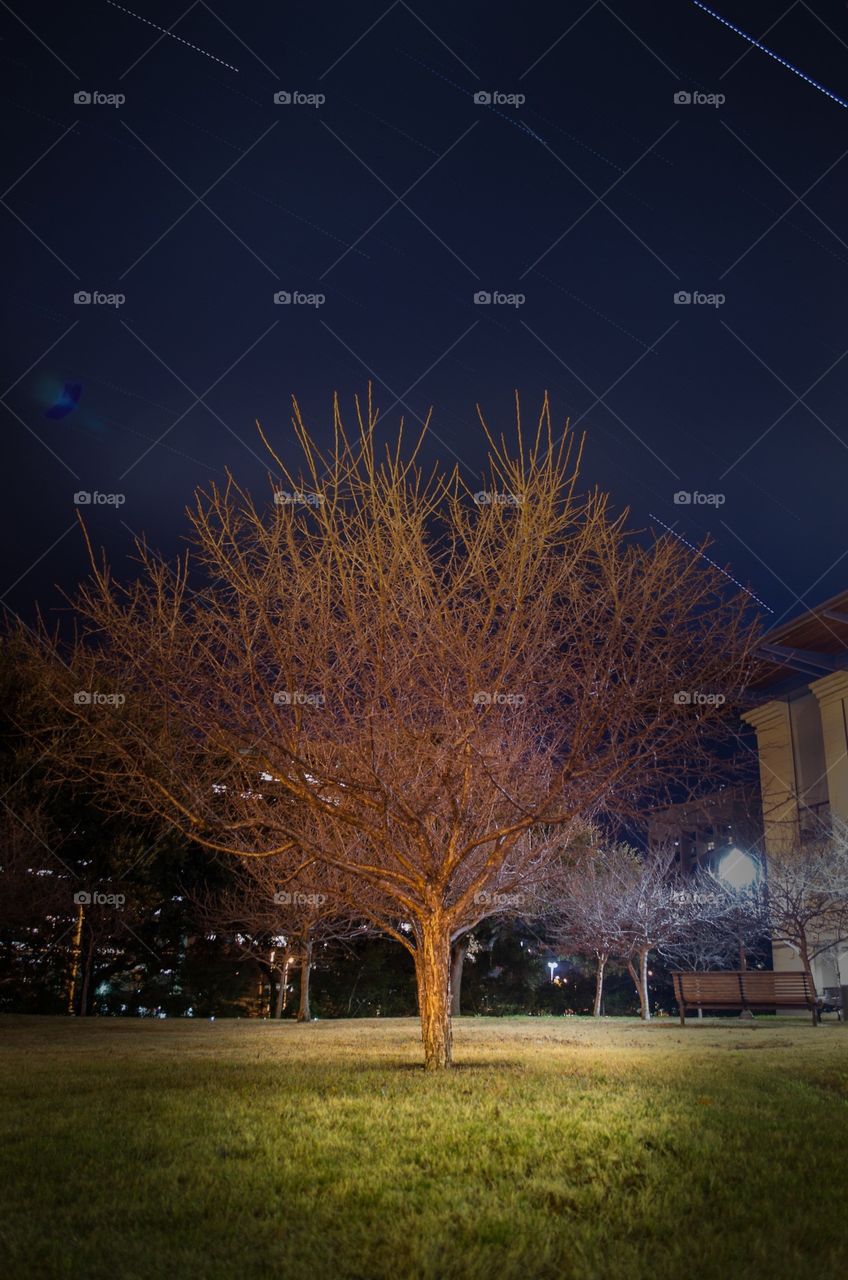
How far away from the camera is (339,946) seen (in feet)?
103

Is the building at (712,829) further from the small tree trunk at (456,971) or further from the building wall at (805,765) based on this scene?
the small tree trunk at (456,971)

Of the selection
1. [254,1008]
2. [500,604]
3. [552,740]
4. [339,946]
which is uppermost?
[500,604]

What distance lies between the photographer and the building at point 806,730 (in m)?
32.8

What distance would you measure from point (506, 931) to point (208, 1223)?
1217 inches

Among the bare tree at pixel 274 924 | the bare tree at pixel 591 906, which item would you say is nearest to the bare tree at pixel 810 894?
the bare tree at pixel 591 906

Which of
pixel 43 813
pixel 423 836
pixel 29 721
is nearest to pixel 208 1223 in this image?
pixel 423 836

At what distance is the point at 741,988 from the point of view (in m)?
20.4

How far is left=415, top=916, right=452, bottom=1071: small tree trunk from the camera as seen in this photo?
10.7 metres

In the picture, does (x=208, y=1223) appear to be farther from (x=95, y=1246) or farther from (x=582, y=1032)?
(x=582, y=1032)

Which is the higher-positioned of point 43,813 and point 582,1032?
point 43,813

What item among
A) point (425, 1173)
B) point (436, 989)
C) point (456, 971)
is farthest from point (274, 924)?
point (425, 1173)

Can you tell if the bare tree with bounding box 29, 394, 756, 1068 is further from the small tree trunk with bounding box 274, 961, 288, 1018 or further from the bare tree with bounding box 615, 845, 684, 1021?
the small tree trunk with bounding box 274, 961, 288, 1018

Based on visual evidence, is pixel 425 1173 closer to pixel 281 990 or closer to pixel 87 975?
pixel 87 975

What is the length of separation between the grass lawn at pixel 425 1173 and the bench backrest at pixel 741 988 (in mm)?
10008
